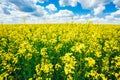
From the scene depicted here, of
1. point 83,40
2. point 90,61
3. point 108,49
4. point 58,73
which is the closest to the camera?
point 90,61

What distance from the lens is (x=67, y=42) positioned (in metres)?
8.70

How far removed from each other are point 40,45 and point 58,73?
2.61 meters

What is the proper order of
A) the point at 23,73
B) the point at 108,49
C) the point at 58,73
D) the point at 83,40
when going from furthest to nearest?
the point at 83,40
the point at 108,49
the point at 58,73
the point at 23,73

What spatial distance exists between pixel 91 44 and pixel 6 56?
121 inches

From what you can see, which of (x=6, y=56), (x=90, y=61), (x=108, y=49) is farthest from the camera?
(x=108, y=49)

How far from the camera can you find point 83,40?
342 inches

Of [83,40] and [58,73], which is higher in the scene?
[83,40]

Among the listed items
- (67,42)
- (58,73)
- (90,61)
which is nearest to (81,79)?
(58,73)

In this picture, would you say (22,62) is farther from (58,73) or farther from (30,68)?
(58,73)

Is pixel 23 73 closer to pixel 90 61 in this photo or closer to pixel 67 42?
pixel 90 61

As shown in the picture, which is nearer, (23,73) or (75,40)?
(23,73)

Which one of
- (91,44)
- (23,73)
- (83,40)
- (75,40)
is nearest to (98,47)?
(91,44)

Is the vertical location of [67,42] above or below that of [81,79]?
above

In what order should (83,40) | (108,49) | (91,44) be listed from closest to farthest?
(108,49)
(91,44)
(83,40)
